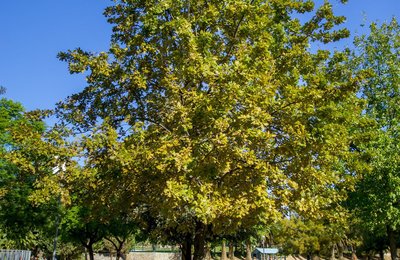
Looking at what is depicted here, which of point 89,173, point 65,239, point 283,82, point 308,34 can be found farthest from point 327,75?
point 65,239

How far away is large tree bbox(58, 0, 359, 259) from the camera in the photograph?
11.7 m

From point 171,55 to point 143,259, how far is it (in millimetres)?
50186

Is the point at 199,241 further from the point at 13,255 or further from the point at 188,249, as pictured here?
the point at 13,255

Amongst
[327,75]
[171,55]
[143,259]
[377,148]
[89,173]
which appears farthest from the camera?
[143,259]

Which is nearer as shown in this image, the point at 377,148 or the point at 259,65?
the point at 259,65

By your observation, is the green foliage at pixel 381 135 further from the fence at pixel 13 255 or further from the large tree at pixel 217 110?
the fence at pixel 13 255

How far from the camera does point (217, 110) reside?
1198 centimetres

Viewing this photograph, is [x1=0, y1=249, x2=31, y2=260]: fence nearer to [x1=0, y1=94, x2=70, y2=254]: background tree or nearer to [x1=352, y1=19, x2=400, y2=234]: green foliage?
[x1=0, y1=94, x2=70, y2=254]: background tree

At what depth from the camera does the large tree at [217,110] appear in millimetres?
11680

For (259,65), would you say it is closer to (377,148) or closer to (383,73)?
(377,148)

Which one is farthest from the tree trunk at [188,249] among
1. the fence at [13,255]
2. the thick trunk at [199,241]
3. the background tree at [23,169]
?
the fence at [13,255]

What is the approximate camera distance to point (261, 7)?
15.0m

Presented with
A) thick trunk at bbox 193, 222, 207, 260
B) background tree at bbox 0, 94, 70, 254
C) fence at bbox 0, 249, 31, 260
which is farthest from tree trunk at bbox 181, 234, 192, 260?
fence at bbox 0, 249, 31, 260

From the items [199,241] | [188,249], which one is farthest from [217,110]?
[188,249]
